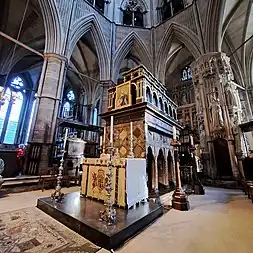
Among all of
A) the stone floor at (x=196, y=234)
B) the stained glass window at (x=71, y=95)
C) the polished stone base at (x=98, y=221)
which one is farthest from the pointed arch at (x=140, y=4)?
the stone floor at (x=196, y=234)

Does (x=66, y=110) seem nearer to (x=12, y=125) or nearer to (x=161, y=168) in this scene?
(x=12, y=125)

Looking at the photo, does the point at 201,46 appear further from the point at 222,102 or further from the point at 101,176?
the point at 101,176

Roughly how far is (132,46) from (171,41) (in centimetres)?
376

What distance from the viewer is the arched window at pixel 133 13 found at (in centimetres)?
1634

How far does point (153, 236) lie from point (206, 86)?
10.2 metres

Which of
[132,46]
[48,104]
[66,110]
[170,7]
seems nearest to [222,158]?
[48,104]

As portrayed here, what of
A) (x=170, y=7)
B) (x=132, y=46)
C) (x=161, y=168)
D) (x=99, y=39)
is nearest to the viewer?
(x=161, y=168)

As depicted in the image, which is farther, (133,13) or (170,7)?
(133,13)

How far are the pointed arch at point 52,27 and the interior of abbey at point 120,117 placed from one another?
6 cm

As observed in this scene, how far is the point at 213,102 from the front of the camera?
914cm

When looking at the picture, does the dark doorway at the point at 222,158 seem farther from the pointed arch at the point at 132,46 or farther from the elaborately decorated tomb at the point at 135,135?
the pointed arch at the point at 132,46

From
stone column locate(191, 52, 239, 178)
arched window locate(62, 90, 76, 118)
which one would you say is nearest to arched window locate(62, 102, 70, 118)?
arched window locate(62, 90, 76, 118)

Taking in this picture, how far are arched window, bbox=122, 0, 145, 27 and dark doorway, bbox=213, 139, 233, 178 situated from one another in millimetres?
15033

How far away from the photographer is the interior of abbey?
2.82 metres
